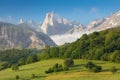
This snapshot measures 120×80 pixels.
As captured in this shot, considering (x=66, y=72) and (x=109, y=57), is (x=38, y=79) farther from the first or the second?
(x=109, y=57)

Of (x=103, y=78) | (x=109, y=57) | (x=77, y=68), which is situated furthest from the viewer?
(x=109, y=57)

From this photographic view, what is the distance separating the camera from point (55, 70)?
504 ft

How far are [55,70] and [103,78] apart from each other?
3860 cm

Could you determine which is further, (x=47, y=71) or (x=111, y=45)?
(x=111, y=45)

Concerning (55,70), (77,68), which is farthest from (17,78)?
(77,68)

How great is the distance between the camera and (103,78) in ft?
391

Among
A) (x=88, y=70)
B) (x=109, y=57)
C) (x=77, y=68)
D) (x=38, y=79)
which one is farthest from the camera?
(x=109, y=57)

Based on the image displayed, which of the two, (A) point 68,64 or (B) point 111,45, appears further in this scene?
(B) point 111,45

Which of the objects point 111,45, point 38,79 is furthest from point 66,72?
point 111,45

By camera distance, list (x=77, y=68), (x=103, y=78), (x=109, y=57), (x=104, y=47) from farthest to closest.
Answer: (x=104, y=47) → (x=109, y=57) → (x=77, y=68) → (x=103, y=78)

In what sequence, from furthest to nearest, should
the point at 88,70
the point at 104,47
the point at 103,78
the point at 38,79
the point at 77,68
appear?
the point at 104,47
the point at 77,68
the point at 88,70
the point at 38,79
the point at 103,78

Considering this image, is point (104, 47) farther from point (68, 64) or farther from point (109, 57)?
point (68, 64)

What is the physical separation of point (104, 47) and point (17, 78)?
237ft

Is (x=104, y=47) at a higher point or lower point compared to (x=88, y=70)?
higher
